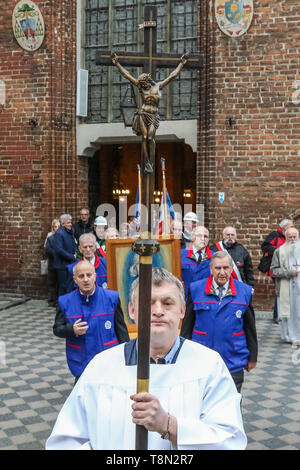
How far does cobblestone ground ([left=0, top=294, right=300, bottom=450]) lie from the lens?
17.9 ft

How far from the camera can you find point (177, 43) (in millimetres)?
12859

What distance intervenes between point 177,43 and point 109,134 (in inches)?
100

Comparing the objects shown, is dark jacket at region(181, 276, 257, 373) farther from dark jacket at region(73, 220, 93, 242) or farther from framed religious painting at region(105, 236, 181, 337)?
dark jacket at region(73, 220, 93, 242)

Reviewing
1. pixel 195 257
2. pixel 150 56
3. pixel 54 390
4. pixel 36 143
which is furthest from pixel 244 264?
pixel 36 143

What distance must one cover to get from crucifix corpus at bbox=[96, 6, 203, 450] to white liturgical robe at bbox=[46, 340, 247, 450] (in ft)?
0.68

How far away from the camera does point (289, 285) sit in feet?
31.0

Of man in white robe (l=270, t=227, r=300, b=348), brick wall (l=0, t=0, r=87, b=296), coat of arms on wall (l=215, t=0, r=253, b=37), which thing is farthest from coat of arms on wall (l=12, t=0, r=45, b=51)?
man in white robe (l=270, t=227, r=300, b=348)

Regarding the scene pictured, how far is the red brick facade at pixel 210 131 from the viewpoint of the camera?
37.9 ft

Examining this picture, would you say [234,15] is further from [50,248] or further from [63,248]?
[50,248]

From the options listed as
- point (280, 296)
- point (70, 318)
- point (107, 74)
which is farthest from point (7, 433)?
point (107, 74)

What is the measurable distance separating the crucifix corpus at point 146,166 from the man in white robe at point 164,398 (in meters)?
0.19

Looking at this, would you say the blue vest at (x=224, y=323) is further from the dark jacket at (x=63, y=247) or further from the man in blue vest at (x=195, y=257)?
the dark jacket at (x=63, y=247)

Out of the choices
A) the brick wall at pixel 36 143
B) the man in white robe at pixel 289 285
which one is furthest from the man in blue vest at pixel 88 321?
the brick wall at pixel 36 143

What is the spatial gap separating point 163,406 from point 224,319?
260 centimetres
